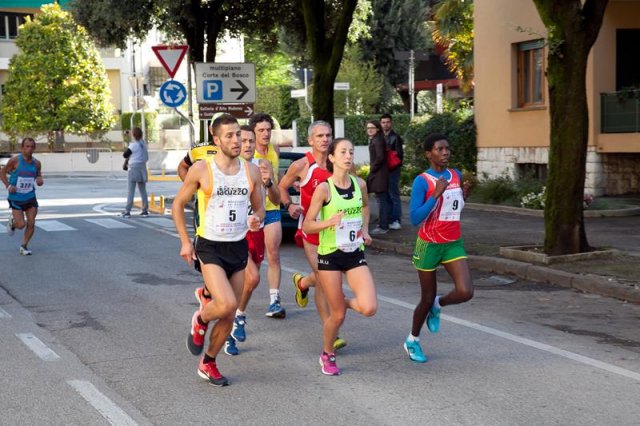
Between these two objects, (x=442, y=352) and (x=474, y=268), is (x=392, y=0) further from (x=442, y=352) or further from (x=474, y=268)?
(x=442, y=352)

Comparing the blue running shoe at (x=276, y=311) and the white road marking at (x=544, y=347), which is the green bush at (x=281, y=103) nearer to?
the white road marking at (x=544, y=347)

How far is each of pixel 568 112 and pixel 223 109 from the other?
1045cm

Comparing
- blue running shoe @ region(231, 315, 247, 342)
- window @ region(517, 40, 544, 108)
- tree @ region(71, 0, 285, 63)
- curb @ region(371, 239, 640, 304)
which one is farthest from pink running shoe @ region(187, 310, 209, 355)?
tree @ region(71, 0, 285, 63)

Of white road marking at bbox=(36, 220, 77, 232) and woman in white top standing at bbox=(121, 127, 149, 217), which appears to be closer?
white road marking at bbox=(36, 220, 77, 232)

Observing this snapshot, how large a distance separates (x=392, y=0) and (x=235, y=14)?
27.9 metres

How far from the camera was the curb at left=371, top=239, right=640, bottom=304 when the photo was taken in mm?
10836

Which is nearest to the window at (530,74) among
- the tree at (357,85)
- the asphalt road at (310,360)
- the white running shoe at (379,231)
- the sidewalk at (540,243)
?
the sidewalk at (540,243)

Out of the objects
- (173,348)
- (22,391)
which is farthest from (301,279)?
(22,391)

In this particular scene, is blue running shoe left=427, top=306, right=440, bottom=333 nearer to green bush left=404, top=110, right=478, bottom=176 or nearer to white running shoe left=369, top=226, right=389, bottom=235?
white running shoe left=369, top=226, right=389, bottom=235

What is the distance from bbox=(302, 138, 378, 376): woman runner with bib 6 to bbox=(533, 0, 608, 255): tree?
5.96 m

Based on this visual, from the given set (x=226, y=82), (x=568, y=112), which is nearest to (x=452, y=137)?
(x=226, y=82)

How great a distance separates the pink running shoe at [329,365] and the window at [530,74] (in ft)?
56.2

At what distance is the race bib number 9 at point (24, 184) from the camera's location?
1555 cm

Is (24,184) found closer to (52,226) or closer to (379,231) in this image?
(52,226)
